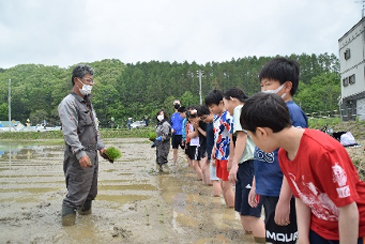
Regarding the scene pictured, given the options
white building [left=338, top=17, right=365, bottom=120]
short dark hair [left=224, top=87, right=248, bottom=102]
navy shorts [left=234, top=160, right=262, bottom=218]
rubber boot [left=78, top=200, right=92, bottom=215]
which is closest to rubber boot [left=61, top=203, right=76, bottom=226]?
rubber boot [left=78, top=200, right=92, bottom=215]

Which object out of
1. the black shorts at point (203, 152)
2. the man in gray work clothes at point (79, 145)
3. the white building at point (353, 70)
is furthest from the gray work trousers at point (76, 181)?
the white building at point (353, 70)

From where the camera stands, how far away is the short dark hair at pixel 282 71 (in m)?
2.76

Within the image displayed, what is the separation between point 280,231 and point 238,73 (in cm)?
7684

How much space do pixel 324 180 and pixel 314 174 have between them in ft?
0.27

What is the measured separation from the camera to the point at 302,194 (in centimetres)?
193

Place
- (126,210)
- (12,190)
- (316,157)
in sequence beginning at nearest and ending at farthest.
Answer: (316,157)
(126,210)
(12,190)

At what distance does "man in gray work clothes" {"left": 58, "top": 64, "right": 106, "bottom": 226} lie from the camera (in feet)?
14.7

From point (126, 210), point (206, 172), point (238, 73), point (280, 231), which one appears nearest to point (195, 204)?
point (126, 210)

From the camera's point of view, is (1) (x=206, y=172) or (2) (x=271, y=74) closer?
(2) (x=271, y=74)

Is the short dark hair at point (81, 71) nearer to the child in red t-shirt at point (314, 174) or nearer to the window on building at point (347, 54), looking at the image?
the child in red t-shirt at point (314, 174)

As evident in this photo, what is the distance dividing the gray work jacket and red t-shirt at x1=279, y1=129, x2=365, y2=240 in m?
3.16

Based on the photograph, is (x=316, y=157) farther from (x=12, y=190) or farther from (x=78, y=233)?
(x=12, y=190)

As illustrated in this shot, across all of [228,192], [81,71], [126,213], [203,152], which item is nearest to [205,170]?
[203,152]

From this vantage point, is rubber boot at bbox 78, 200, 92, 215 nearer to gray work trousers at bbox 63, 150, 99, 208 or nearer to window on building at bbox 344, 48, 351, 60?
gray work trousers at bbox 63, 150, 99, 208
